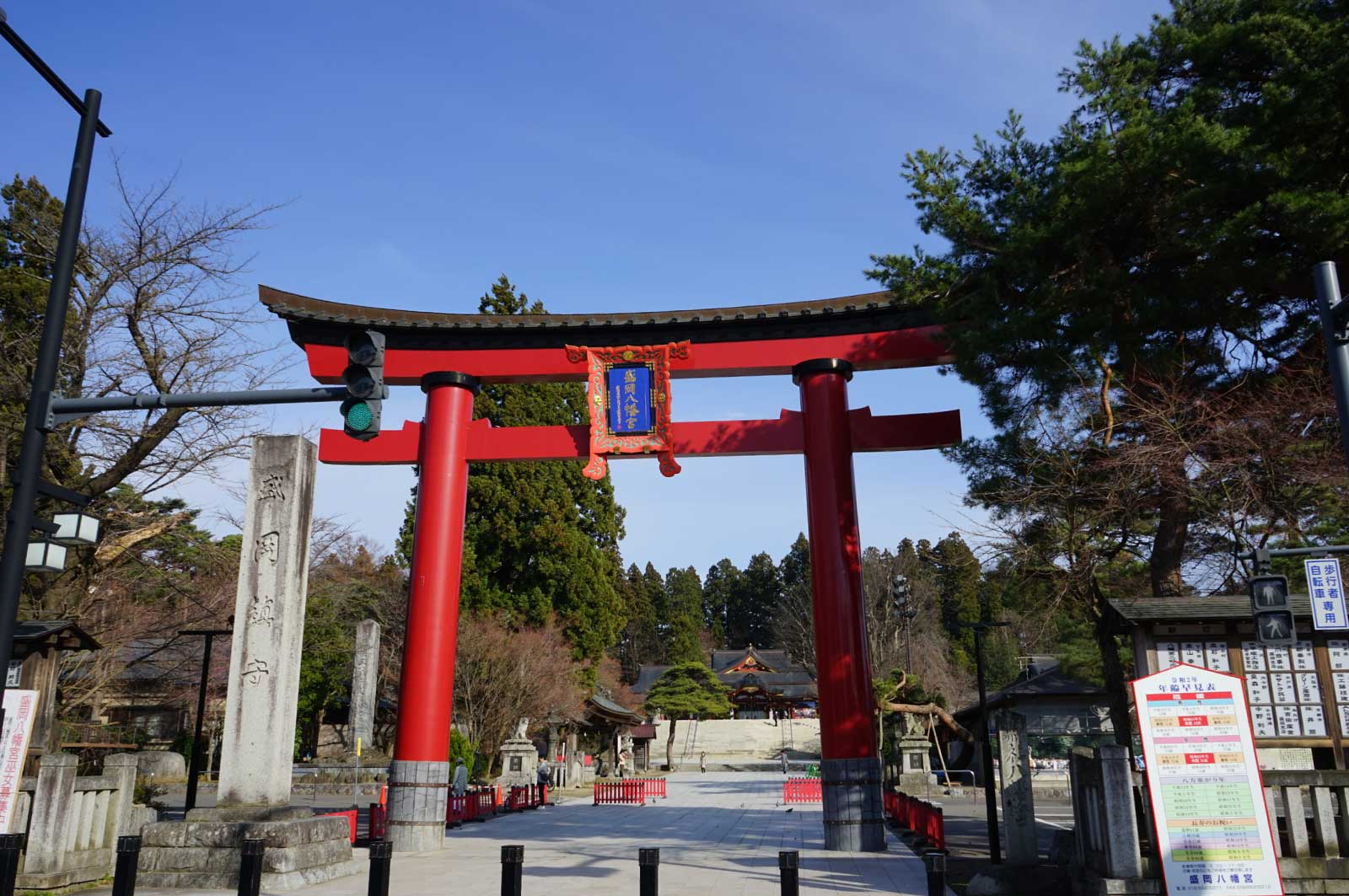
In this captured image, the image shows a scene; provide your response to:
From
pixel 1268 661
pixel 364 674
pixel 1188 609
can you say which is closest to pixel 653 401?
pixel 1188 609

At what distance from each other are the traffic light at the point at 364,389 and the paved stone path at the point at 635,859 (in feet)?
18.0

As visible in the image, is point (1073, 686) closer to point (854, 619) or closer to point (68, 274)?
point (854, 619)

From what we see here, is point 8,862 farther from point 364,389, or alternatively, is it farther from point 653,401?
point 653,401

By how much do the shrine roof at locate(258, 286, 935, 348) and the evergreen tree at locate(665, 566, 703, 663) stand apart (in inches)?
2181

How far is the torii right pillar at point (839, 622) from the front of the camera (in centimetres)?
1380

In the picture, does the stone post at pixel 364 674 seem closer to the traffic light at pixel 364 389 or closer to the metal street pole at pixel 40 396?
the metal street pole at pixel 40 396

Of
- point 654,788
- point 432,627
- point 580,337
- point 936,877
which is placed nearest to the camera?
point 936,877

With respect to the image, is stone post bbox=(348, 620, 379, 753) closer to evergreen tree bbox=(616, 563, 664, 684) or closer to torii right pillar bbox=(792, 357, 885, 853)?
torii right pillar bbox=(792, 357, 885, 853)

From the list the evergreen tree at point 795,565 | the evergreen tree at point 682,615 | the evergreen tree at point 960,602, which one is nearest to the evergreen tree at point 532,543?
the evergreen tree at point 960,602

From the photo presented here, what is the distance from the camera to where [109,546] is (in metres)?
15.4

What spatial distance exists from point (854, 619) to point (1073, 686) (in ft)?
48.8

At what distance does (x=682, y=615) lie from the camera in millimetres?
76062

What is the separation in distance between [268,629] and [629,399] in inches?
296

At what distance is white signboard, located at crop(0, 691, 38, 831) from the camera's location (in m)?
9.35
